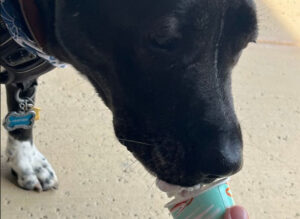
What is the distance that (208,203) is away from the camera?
1.43m

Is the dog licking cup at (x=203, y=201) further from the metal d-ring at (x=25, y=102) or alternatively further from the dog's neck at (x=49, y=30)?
the metal d-ring at (x=25, y=102)

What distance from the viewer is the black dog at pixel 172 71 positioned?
4.62 feet

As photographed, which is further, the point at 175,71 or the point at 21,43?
the point at 21,43

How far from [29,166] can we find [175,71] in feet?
3.89

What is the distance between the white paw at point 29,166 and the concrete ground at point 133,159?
0.04m

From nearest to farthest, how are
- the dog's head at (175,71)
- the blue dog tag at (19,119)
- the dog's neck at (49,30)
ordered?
the dog's head at (175,71), the dog's neck at (49,30), the blue dog tag at (19,119)

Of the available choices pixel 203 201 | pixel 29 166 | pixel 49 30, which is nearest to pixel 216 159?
pixel 203 201

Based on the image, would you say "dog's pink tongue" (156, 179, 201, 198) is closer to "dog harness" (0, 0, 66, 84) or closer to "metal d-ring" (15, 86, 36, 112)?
"dog harness" (0, 0, 66, 84)

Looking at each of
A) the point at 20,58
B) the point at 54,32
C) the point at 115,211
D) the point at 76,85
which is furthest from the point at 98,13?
the point at 76,85

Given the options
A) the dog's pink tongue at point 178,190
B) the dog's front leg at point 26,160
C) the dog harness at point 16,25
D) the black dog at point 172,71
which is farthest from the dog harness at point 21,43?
the dog's pink tongue at point 178,190

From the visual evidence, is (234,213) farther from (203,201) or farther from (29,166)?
(29,166)

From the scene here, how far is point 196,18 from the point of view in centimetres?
139

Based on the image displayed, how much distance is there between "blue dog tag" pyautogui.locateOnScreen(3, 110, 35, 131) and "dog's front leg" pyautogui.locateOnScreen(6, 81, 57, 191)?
0.31ft

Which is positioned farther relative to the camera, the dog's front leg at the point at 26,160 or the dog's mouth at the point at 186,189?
the dog's front leg at the point at 26,160
